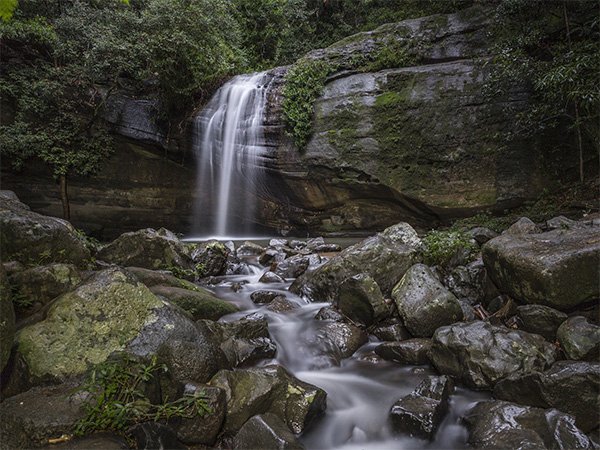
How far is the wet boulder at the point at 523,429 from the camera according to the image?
8.08ft

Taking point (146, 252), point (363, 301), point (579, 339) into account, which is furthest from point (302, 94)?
point (579, 339)

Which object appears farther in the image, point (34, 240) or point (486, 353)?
point (34, 240)

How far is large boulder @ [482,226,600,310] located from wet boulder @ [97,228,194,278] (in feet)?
16.9

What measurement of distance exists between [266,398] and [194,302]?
5.85 ft

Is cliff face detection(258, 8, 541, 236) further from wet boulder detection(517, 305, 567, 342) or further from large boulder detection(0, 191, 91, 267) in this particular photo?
large boulder detection(0, 191, 91, 267)

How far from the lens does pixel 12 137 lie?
393 inches

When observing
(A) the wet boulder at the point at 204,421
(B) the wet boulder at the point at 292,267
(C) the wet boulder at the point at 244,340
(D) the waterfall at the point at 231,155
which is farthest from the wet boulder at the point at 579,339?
(D) the waterfall at the point at 231,155

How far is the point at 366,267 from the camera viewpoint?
5.14 meters

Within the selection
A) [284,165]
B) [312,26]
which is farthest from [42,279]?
[312,26]

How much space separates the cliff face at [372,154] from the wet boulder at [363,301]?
530cm

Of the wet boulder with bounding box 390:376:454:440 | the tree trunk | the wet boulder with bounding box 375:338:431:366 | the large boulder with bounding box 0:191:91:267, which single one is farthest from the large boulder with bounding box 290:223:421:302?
the tree trunk

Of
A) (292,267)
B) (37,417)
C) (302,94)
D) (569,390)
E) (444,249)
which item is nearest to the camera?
(37,417)

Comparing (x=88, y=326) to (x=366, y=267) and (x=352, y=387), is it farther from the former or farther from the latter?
(x=366, y=267)

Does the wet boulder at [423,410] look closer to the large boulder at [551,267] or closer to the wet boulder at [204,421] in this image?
the wet boulder at [204,421]
